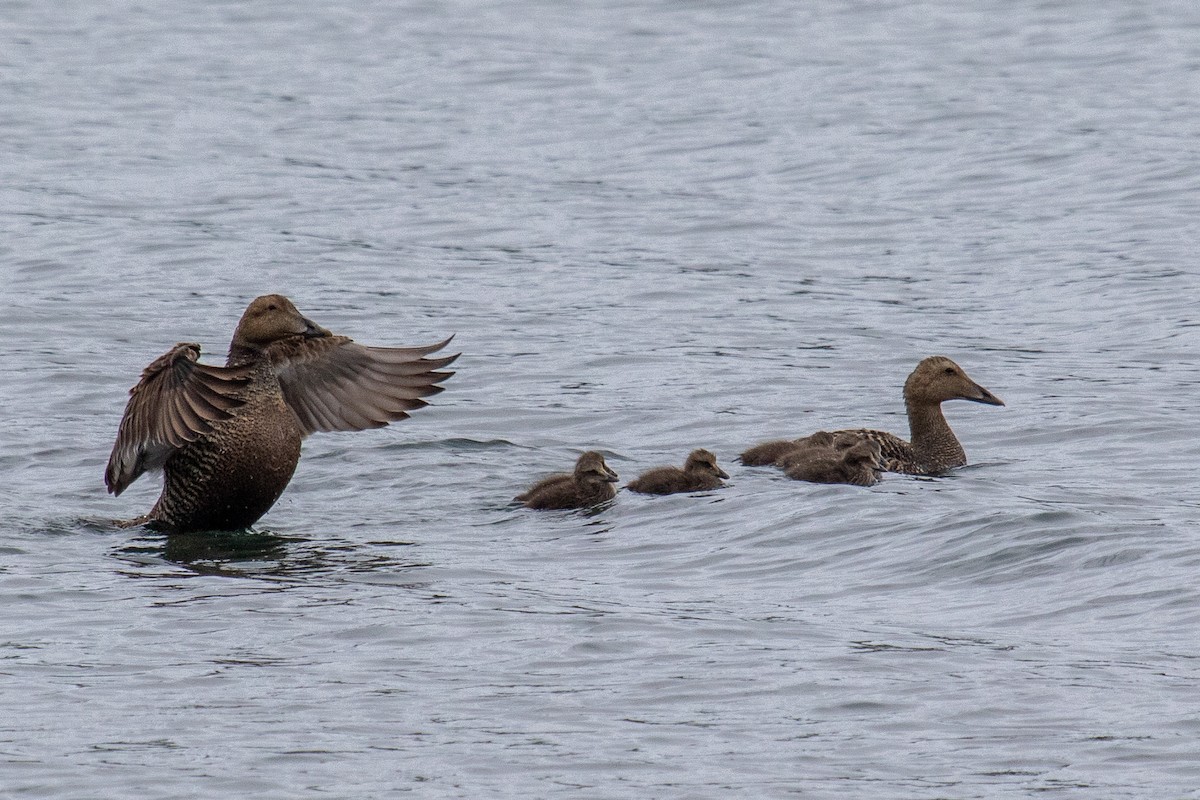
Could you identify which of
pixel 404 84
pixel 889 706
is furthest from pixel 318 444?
pixel 404 84

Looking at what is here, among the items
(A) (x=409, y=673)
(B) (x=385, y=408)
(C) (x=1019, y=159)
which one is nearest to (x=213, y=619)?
(A) (x=409, y=673)

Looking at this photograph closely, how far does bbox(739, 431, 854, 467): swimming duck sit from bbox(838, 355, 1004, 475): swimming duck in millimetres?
233

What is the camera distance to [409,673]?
323 inches

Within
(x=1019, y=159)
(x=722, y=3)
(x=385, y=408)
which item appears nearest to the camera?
(x=385, y=408)

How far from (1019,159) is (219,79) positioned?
38.9 ft

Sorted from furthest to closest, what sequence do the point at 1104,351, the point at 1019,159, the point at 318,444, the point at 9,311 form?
the point at 1019,159, the point at 9,311, the point at 1104,351, the point at 318,444

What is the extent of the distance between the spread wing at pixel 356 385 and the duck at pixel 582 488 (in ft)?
2.85

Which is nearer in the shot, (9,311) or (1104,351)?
(1104,351)

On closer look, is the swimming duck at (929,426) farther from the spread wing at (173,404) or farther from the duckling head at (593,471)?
the spread wing at (173,404)

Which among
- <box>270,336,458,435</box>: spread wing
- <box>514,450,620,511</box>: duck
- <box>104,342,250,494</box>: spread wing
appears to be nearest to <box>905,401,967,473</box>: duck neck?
<box>514,450,620,511</box>: duck

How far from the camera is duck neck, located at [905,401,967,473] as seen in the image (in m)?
12.6

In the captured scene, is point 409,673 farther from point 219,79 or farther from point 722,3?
point 722,3

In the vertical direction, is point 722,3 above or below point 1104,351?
above

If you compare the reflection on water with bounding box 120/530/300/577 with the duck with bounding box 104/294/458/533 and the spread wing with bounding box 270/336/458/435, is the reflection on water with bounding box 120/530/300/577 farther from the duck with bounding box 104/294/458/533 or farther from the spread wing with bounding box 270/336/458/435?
the spread wing with bounding box 270/336/458/435
